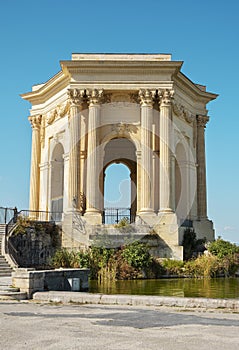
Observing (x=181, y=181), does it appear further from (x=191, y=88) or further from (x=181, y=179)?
(x=191, y=88)

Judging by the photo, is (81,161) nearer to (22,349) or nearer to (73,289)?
(73,289)

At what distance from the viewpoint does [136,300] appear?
12164mm

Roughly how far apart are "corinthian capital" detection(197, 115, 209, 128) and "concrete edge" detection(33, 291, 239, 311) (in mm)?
23478

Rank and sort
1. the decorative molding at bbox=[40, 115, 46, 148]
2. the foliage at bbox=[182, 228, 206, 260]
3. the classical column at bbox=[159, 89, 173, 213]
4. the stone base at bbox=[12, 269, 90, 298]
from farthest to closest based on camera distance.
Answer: the decorative molding at bbox=[40, 115, 46, 148]
the classical column at bbox=[159, 89, 173, 213]
the foliage at bbox=[182, 228, 206, 260]
the stone base at bbox=[12, 269, 90, 298]

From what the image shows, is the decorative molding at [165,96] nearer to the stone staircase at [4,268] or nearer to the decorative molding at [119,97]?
the decorative molding at [119,97]

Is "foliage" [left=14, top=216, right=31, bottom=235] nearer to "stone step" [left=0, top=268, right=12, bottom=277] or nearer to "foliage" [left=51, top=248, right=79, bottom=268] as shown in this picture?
"foliage" [left=51, top=248, right=79, bottom=268]

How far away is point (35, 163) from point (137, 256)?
13641mm

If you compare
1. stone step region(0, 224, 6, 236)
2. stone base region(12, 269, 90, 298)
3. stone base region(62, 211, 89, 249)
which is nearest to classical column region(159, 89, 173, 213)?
stone base region(62, 211, 89, 249)

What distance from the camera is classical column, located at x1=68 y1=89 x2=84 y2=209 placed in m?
27.7

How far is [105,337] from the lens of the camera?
26.6 ft

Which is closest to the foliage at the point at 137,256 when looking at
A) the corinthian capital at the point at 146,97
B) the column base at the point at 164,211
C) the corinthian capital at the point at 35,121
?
the column base at the point at 164,211

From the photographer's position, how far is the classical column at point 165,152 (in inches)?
1080

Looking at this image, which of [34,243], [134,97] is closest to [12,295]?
[34,243]

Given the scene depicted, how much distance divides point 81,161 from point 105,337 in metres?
20.4
